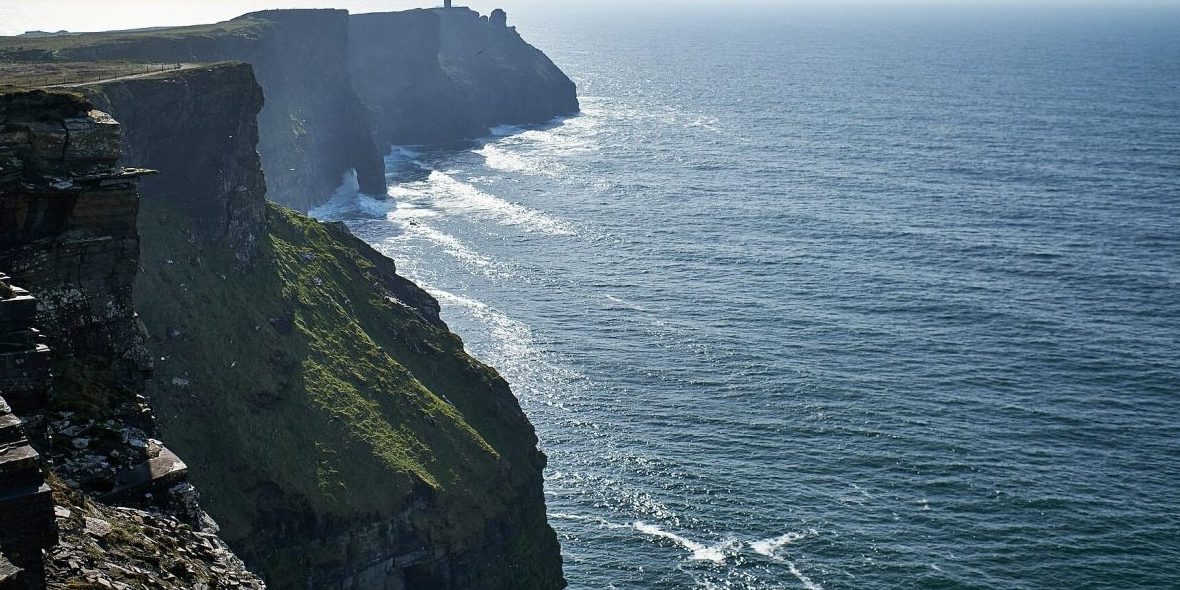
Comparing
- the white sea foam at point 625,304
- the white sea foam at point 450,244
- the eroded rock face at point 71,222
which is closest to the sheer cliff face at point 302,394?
the eroded rock face at point 71,222

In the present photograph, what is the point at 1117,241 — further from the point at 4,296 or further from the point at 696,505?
the point at 4,296

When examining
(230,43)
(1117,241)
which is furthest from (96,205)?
(1117,241)

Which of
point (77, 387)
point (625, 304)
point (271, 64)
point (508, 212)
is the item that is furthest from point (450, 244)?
point (77, 387)

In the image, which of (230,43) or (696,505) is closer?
(696,505)

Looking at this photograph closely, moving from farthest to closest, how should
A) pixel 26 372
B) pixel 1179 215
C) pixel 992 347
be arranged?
pixel 1179 215 → pixel 992 347 → pixel 26 372

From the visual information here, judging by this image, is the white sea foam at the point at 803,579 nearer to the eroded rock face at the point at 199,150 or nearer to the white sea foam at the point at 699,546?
the white sea foam at the point at 699,546

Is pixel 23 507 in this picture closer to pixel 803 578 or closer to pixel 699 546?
pixel 803 578
